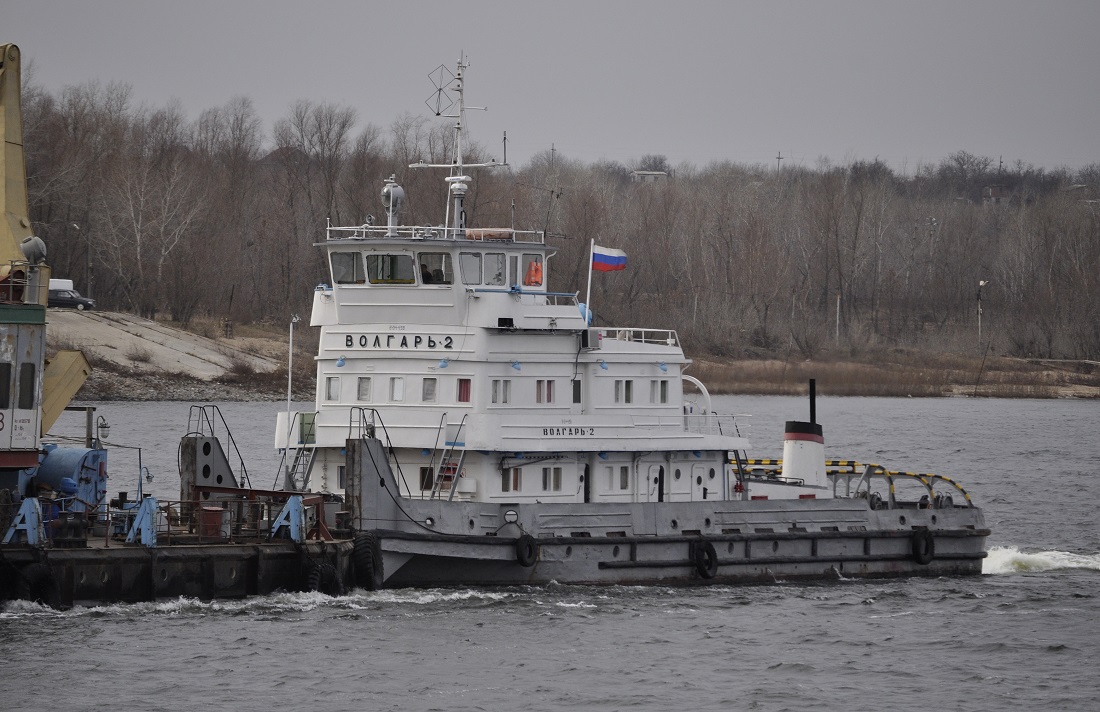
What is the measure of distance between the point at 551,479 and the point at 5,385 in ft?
28.6

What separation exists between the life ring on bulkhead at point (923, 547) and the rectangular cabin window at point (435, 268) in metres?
10.1

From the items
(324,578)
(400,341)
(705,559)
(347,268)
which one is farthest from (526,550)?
(347,268)

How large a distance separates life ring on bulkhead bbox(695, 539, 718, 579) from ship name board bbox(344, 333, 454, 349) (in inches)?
215

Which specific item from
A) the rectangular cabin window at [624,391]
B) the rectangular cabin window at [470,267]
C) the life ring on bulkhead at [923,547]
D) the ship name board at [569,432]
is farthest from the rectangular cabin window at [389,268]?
the life ring on bulkhead at [923,547]

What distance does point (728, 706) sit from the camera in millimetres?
20156

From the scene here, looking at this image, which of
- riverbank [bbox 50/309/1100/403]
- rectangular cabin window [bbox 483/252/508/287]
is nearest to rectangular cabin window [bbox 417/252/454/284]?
rectangular cabin window [bbox 483/252/508/287]

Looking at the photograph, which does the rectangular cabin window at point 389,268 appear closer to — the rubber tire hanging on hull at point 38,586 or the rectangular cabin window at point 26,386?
the rectangular cabin window at point 26,386

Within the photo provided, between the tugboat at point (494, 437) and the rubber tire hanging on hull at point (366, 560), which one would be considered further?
the tugboat at point (494, 437)

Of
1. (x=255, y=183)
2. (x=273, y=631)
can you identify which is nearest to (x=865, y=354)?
(x=255, y=183)

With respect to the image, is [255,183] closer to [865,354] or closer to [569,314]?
[865,354]

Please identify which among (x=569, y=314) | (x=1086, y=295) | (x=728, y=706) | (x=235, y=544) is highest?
(x=1086, y=295)

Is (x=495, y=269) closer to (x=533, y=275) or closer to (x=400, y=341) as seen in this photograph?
(x=533, y=275)

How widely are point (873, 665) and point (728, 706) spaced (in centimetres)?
330

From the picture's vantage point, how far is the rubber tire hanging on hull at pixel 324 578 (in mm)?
23344
